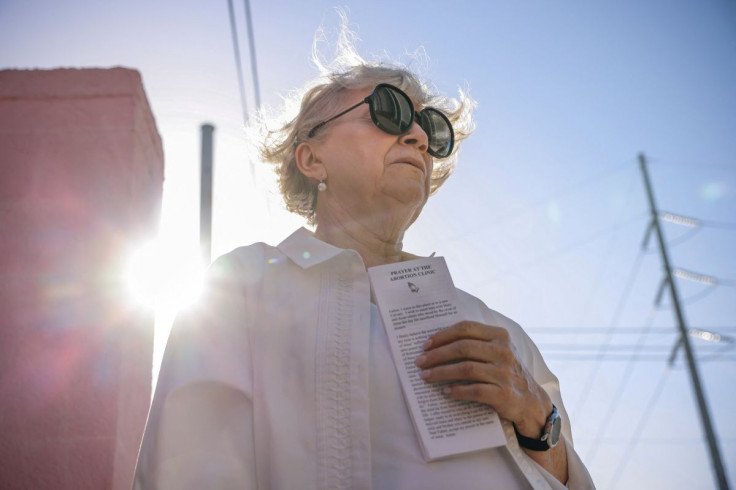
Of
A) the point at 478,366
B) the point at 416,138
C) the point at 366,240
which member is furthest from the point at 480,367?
the point at 416,138

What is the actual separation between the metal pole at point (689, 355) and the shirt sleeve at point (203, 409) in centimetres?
1238

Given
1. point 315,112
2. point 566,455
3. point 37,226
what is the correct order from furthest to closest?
point 315,112
point 37,226
point 566,455

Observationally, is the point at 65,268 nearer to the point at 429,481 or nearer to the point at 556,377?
the point at 429,481

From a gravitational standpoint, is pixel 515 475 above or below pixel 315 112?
below

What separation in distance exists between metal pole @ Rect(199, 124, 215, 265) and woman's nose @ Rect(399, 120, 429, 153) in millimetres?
2213

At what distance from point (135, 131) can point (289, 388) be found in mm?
1220

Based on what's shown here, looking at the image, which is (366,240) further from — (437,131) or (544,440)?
(544,440)

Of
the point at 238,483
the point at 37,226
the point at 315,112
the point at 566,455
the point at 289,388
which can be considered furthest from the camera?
the point at 315,112

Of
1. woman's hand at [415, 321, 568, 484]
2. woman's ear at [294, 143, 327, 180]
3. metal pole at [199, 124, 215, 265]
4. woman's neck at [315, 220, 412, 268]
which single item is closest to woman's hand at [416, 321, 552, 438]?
woman's hand at [415, 321, 568, 484]

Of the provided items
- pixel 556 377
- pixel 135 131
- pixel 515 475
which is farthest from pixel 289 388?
pixel 135 131

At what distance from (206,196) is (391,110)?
8.47ft

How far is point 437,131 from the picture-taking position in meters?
2.46

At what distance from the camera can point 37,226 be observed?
1.98 meters

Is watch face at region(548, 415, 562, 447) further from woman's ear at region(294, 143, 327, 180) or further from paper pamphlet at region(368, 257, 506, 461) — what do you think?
woman's ear at region(294, 143, 327, 180)
